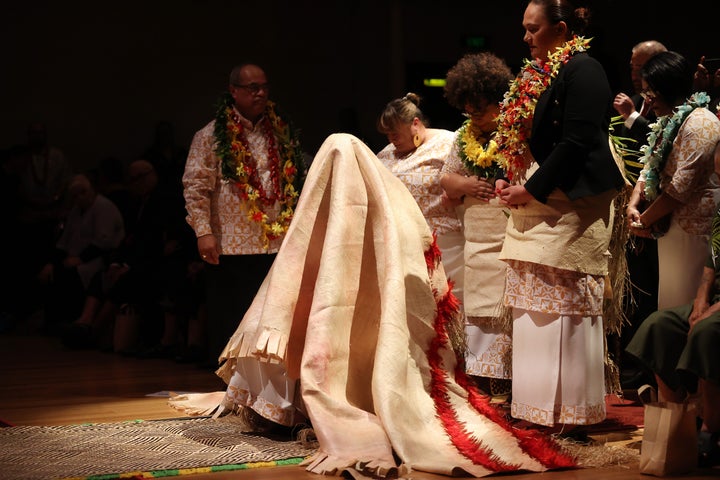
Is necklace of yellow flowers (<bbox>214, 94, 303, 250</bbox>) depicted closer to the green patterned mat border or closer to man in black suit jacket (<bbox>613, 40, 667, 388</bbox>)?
man in black suit jacket (<bbox>613, 40, 667, 388</bbox>)

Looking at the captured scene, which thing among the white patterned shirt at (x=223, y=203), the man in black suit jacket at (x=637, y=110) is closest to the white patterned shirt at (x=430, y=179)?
the white patterned shirt at (x=223, y=203)

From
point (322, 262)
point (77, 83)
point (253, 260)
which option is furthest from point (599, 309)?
point (77, 83)

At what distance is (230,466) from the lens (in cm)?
389

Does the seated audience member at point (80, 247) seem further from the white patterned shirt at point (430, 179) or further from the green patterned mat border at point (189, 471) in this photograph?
the green patterned mat border at point (189, 471)

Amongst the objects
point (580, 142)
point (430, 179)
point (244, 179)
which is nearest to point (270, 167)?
point (244, 179)

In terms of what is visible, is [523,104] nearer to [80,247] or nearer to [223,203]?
[223,203]

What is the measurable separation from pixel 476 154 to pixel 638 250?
3.70ft

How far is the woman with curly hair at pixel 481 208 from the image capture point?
5.03m

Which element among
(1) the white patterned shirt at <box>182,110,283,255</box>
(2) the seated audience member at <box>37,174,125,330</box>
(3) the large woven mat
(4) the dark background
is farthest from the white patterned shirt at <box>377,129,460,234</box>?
(4) the dark background

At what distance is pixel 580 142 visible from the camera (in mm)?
4035

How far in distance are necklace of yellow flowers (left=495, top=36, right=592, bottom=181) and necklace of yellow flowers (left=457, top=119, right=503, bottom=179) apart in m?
0.48

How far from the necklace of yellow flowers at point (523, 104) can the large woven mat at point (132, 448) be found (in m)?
1.39

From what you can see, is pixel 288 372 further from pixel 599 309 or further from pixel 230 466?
pixel 599 309

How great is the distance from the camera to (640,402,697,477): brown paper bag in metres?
3.69
